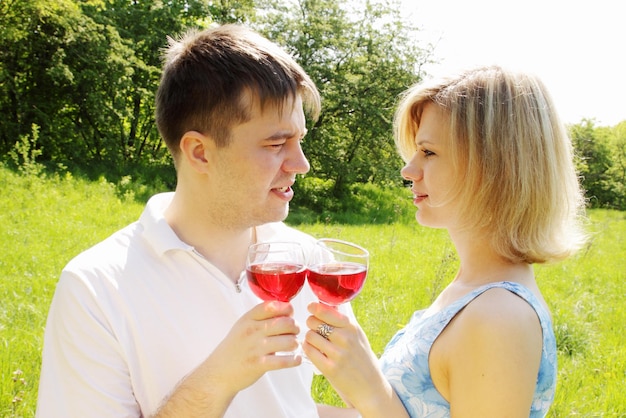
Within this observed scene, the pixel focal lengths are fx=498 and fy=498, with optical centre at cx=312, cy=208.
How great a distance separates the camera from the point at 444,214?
2.21 metres

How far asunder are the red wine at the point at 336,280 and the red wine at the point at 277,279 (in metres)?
0.06

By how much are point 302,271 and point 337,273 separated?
4.9 inches

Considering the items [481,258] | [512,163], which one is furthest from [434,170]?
[481,258]

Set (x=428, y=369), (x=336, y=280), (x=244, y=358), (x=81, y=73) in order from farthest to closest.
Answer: (x=81, y=73), (x=428, y=369), (x=336, y=280), (x=244, y=358)

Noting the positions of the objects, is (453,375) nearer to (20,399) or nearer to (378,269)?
(20,399)

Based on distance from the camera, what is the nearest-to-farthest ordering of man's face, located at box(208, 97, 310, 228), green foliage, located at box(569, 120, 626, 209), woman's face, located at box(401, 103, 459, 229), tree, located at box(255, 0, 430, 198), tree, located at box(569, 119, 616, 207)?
woman's face, located at box(401, 103, 459, 229) → man's face, located at box(208, 97, 310, 228) → tree, located at box(255, 0, 430, 198) → green foliage, located at box(569, 120, 626, 209) → tree, located at box(569, 119, 616, 207)

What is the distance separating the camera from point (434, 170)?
2.16m

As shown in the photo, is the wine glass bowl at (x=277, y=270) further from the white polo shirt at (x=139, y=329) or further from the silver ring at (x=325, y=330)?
the white polo shirt at (x=139, y=329)

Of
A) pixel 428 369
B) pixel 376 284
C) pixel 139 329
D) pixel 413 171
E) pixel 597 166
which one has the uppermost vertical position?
pixel 413 171

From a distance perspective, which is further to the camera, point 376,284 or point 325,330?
point 376,284

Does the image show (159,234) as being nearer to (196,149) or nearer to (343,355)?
(196,149)

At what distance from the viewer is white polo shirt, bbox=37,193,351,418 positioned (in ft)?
6.06

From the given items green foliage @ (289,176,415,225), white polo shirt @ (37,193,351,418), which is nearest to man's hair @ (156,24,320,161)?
white polo shirt @ (37,193,351,418)

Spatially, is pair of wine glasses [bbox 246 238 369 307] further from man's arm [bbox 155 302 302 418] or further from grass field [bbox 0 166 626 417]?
grass field [bbox 0 166 626 417]
